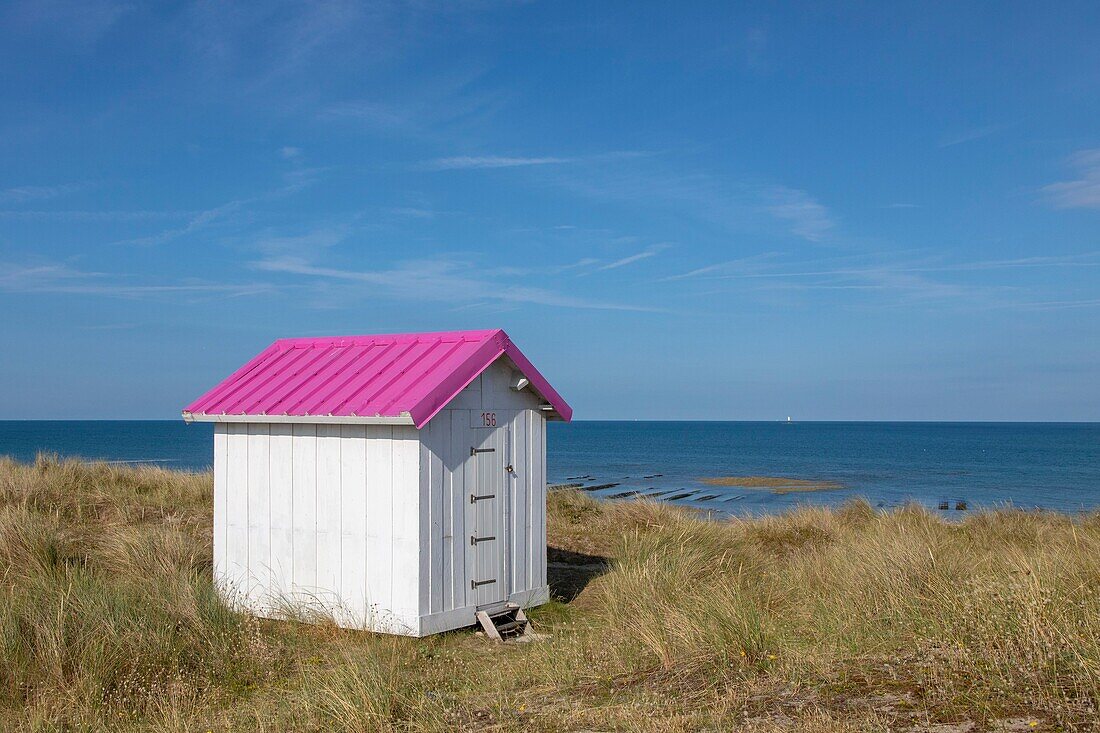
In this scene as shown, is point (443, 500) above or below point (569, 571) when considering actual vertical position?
above

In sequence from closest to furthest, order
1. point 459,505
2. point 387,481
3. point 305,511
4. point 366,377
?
1. point 387,481
2. point 459,505
3. point 305,511
4. point 366,377

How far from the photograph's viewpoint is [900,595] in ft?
25.6

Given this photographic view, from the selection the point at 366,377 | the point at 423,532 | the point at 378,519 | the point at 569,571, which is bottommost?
the point at 569,571

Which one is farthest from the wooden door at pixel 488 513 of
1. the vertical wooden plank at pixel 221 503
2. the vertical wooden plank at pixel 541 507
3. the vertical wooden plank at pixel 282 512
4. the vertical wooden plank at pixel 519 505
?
the vertical wooden plank at pixel 221 503

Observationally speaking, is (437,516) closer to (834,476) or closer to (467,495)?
(467,495)

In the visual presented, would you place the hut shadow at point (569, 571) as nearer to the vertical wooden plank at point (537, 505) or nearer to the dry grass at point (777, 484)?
the vertical wooden plank at point (537, 505)

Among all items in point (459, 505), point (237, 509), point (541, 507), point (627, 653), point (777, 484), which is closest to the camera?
point (627, 653)

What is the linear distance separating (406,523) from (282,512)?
1806mm

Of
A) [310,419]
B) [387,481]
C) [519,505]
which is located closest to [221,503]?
[310,419]

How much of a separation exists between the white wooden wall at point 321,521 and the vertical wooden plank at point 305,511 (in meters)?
0.01

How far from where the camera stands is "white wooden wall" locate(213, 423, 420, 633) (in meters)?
8.89

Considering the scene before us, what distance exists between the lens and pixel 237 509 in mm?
10328

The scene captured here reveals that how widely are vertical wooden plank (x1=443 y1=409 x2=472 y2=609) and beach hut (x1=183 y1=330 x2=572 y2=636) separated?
0.06ft

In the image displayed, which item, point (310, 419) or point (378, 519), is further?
point (310, 419)
